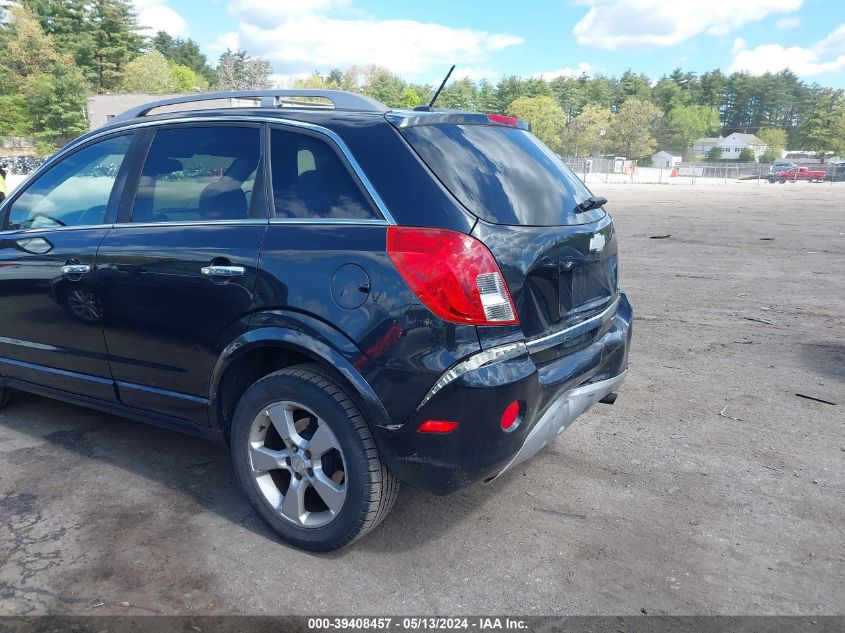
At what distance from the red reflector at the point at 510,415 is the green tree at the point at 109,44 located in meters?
83.2

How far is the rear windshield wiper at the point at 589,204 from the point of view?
11.1 feet

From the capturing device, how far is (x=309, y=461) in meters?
A: 2.94

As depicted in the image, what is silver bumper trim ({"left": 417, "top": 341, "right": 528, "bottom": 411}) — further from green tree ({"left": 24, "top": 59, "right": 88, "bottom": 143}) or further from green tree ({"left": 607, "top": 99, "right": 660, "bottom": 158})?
green tree ({"left": 607, "top": 99, "right": 660, "bottom": 158})

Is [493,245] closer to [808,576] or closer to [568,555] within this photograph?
[568,555]

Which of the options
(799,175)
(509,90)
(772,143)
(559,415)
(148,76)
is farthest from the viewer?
(772,143)

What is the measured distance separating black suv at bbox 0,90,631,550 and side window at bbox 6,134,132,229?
0.02 m

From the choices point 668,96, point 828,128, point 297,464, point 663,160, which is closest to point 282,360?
point 297,464

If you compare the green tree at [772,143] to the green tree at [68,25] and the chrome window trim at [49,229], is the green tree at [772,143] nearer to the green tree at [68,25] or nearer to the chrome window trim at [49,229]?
the green tree at [68,25]

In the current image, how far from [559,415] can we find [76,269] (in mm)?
2583

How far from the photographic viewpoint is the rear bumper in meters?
2.58

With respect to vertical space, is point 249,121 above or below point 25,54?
below

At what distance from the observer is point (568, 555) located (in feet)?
9.75

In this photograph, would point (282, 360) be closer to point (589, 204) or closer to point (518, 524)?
point (518, 524)

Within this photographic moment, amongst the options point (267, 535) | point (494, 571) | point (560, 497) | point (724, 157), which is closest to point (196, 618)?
point (267, 535)
